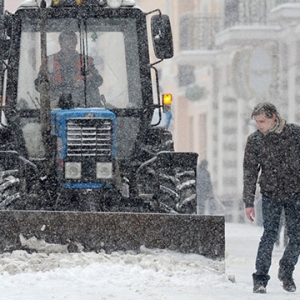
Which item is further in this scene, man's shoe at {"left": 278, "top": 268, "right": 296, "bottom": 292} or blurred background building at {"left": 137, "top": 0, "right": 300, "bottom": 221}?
blurred background building at {"left": 137, "top": 0, "right": 300, "bottom": 221}

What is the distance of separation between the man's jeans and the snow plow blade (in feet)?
1.70

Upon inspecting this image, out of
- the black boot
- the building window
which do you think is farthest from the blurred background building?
the black boot

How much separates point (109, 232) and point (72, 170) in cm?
154

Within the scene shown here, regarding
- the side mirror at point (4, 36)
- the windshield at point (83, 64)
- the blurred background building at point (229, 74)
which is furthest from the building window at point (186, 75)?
the side mirror at point (4, 36)

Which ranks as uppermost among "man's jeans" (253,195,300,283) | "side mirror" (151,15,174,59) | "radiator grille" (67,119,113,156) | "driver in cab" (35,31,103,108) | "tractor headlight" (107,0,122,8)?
"tractor headlight" (107,0,122,8)

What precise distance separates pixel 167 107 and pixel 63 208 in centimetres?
153

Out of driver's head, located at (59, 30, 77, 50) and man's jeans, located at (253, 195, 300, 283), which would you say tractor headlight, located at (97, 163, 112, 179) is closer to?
driver's head, located at (59, 30, 77, 50)

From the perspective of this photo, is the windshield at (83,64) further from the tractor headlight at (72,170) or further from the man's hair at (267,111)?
the man's hair at (267,111)

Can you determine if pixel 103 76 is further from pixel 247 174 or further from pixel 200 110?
pixel 200 110

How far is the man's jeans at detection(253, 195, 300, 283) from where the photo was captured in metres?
11.3

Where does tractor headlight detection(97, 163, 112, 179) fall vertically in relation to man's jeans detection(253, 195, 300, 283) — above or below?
above

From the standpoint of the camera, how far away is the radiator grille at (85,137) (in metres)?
13.3

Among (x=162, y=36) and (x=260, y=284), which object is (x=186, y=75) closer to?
(x=162, y=36)

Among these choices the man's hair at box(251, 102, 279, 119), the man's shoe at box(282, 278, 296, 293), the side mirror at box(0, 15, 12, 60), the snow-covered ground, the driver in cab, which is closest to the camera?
the snow-covered ground
